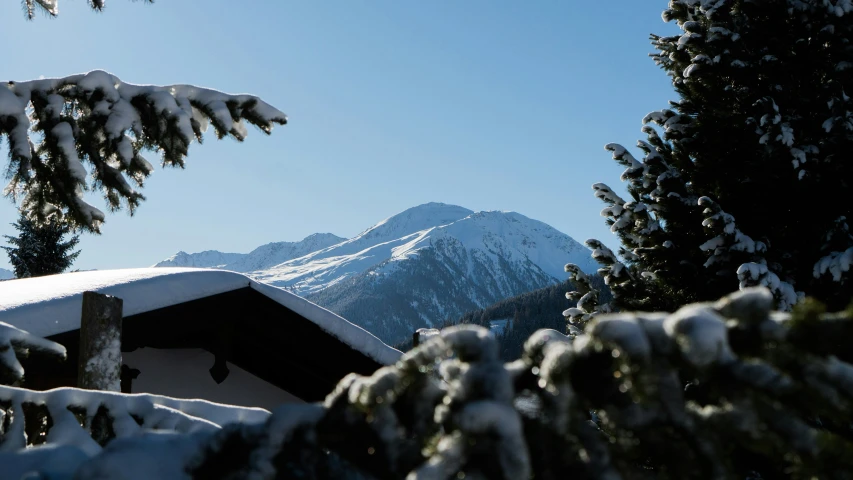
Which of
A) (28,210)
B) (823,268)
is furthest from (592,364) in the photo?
(823,268)

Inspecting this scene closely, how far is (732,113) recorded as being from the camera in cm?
987

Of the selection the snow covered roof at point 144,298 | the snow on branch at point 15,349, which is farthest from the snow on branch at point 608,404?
the snow covered roof at point 144,298

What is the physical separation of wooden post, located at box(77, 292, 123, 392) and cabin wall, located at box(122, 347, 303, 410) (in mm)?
3474

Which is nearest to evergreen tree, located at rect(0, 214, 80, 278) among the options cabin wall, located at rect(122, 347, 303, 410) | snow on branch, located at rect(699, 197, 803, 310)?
cabin wall, located at rect(122, 347, 303, 410)

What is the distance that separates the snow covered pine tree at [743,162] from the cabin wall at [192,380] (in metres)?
5.35

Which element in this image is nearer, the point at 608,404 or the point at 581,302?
the point at 608,404

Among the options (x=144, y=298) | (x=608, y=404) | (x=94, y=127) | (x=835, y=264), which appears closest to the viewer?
(x=608, y=404)

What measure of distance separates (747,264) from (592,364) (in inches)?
321

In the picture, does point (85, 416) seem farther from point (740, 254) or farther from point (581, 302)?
point (740, 254)

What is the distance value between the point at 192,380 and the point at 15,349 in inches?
243

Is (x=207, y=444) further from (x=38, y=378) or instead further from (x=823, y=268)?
(x=823, y=268)

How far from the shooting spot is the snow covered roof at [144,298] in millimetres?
4809

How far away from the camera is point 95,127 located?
201 inches

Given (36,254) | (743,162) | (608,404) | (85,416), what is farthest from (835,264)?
(36,254)
